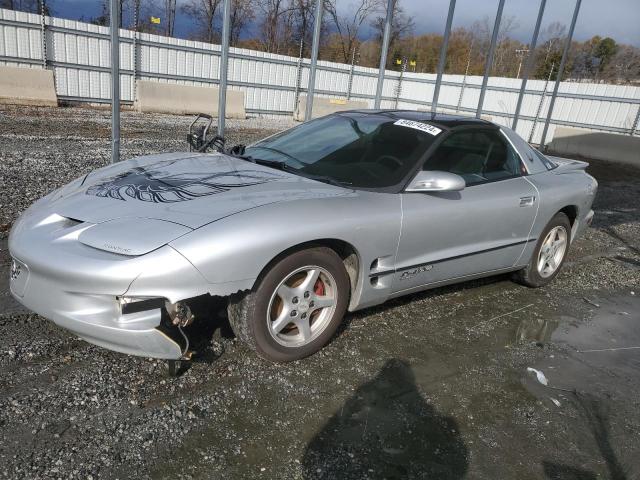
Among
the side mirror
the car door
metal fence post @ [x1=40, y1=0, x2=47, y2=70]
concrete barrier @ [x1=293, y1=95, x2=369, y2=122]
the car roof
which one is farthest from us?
concrete barrier @ [x1=293, y1=95, x2=369, y2=122]

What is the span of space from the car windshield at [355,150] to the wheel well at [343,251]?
0.45 m

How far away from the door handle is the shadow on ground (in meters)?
1.95

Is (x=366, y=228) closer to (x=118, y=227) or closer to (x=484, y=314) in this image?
(x=118, y=227)

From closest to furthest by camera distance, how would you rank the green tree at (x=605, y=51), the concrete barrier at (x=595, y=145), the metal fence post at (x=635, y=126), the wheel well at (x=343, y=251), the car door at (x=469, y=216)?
1. the wheel well at (x=343, y=251)
2. the car door at (x=469, y=216)
3. the concrete barrier at (x=595, y=145)
4. the metal fence post at (x=635, y=126)
5. the green tree at (x=605, y=51)

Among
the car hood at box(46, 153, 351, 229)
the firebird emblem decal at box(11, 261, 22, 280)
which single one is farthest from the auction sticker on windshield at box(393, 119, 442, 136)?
the firebird emblem decal at box(11, 261, 22, 280)

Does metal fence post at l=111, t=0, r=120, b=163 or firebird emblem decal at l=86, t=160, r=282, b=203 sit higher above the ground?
metal fence post at l=111, t=0, r=120, b=163

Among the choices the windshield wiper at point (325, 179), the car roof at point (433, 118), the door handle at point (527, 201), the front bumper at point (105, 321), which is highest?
the car roof at point (433, 118)

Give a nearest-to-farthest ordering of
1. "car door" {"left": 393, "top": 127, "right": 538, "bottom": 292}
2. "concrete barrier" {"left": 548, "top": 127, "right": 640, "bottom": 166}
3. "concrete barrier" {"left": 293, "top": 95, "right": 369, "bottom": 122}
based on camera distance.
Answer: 1. "car door" {"left": 393, "top": 127, "right": 538, "bottom": 292}
2. "concrete barrier" {"left": 548, "top": 127, "right": 640, "bottom": 166}
3. "concrete barrier" {"left": 293, "top": 95, "right": 369, "bottom": 122}

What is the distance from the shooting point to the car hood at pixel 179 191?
2613 millimetres

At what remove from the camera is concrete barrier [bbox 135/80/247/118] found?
1617cm

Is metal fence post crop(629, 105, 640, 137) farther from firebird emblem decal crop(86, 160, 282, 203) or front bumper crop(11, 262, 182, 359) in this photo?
front bumper crop(11, 262, 182, 359)

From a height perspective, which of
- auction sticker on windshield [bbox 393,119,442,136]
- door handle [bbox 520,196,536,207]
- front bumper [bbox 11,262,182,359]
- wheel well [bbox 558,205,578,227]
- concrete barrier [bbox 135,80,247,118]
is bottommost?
concrete barrier [bbox 135,80,247,118]

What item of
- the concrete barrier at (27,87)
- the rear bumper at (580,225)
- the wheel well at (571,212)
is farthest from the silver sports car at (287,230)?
the concrete barrier at (27,87)

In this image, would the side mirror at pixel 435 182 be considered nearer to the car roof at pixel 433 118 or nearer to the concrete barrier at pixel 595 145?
the car roof at pixel 433 118
